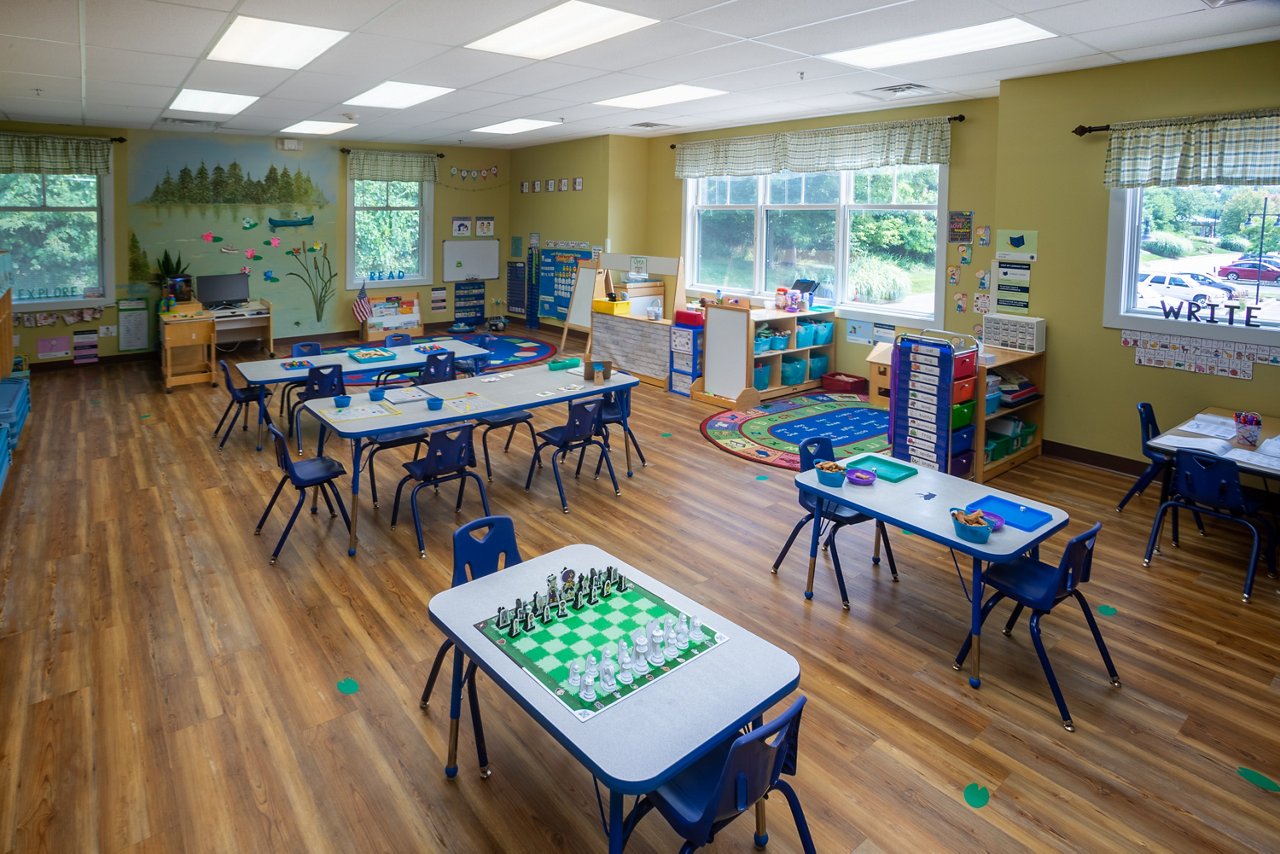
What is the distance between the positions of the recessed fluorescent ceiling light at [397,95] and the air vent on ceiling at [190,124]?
2358mm

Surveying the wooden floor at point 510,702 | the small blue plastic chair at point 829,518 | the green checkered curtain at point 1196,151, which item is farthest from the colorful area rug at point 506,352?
the green checkered curtain at point 1196,151

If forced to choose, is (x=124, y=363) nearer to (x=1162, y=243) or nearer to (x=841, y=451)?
(x=841, y=451)

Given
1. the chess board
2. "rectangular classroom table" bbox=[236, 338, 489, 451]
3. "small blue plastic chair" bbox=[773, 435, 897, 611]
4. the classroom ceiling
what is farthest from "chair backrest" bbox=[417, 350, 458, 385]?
the chess board

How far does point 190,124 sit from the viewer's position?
8.55 m

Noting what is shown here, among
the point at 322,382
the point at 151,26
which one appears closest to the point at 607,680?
the point at 151,26

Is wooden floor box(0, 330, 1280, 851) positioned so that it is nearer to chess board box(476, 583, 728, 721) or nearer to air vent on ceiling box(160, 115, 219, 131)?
chess board box(476, 583, 728, 721)

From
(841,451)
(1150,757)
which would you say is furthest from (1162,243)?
(1150,757)

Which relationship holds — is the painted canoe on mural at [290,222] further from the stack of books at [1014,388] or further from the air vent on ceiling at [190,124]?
the stack of books at [1014,388]

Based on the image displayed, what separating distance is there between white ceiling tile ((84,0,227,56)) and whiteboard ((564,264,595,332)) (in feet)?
18.1

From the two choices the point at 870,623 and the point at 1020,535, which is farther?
the point at 870,623

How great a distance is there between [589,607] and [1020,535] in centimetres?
181

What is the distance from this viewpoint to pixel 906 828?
2.47 metres

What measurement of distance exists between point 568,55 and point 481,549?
11.6ft

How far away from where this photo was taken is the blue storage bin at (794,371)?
799 cm
